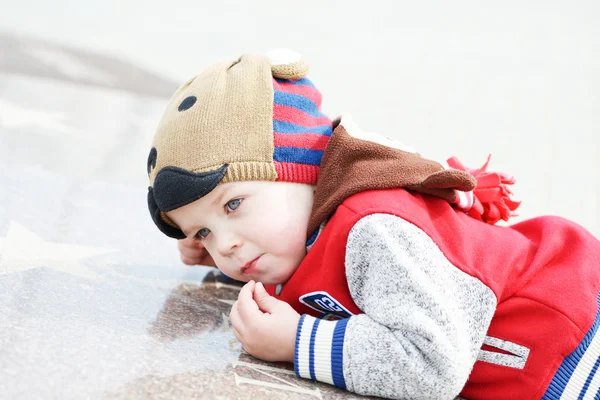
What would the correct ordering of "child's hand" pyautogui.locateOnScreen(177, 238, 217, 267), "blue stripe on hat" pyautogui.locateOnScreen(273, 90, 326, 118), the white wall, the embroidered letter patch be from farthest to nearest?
the white wall, "child's hand" pyautogui.locateOnScreen(177, 238, 217, 267), "blue stripe on hat" pyautogui.locateOnScreen(273, 90, 326, 118), the embroidered letter patch

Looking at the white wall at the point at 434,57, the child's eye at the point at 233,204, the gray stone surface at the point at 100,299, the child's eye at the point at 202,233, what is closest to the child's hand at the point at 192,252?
the gray stone surface at the point at 100,299

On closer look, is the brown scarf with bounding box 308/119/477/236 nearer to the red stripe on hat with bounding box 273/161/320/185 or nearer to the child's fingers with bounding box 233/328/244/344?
the red stripe on hat with bounding box 273/161/320/185

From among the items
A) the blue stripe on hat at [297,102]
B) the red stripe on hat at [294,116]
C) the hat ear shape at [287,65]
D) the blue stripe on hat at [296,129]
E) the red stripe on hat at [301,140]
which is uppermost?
the hat ear shape at [287,65]

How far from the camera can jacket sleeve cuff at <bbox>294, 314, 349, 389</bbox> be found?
955 mm

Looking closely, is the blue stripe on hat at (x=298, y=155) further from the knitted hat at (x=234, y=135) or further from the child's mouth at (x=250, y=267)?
the child's mouth at (x=250, y=267)

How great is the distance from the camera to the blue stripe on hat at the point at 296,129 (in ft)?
3.77

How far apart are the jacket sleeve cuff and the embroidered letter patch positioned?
0.08 meters

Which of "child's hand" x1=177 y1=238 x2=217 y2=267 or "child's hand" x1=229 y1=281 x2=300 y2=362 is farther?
"child's hand" x1=177 y1=238 x2=217 y2=267

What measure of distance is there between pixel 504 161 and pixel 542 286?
2287mm

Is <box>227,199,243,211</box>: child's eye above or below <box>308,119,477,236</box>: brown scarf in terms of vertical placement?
below

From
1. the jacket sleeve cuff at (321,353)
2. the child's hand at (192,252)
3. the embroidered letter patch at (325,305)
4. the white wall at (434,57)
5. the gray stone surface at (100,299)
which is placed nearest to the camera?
the gray stone surface at (100,299)

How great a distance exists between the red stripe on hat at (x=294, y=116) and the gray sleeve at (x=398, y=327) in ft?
0.87

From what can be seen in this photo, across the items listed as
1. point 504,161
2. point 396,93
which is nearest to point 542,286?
point 504,161

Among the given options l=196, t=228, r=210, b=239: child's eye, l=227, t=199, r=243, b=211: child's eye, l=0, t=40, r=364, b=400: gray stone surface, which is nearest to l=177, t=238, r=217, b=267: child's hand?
l=0, t=40, r=364, b=400: gray stone surface
